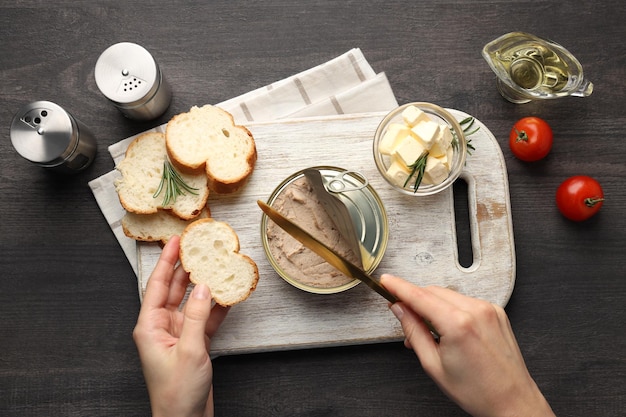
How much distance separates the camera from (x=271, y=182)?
2424 millimetres

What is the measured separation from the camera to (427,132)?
2.21 m

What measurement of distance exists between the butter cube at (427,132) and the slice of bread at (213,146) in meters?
0.70

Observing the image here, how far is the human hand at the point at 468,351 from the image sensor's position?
76.1 inches

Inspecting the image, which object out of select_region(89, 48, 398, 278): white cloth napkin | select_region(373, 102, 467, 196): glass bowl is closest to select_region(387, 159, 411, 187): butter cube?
select_region(373, 102, 467, 196): glass bowl

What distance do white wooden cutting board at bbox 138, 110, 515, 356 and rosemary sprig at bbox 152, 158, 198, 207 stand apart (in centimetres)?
13

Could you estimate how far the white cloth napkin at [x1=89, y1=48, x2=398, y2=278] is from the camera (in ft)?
8.21

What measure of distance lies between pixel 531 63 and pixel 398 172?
0.91 meters

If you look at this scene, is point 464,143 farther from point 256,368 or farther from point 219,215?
point 256,368

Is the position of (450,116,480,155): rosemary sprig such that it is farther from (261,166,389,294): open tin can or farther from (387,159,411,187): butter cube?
(261,166,389,294): open tin can

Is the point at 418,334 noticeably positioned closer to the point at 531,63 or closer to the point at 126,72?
the point at 531,63

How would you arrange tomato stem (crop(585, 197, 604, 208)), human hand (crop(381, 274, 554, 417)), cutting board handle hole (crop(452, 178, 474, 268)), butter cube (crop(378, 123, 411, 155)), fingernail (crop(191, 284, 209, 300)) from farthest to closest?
1. cutting board handle hole (crop(452, 178, 474, 268))
2. tomato stem (crop(585, 197, 604, 208))
3. butter cube (crop(378, 123, 411, 155))
4. fingernail (crop(191, 284, 209, 300))
5. human hand (crop(381, 274, 554, 417))

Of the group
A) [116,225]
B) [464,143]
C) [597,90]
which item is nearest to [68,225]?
[116,225]

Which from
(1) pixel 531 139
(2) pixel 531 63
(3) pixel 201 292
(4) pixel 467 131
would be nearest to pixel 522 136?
(1) pixel 531 139

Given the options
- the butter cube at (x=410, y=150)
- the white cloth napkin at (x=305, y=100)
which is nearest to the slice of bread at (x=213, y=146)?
the white cloth napkin at (x=305, y=100)
